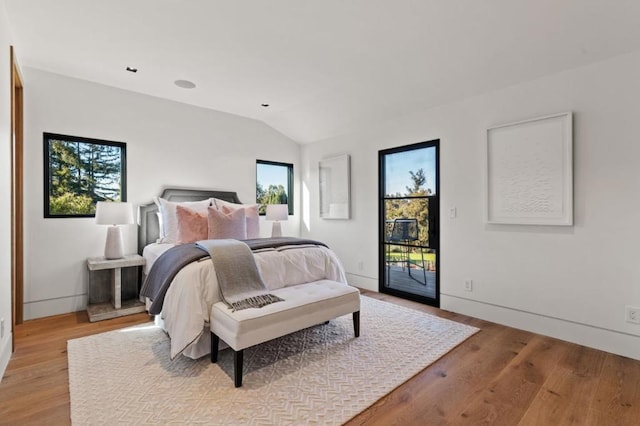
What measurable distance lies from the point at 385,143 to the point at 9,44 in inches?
152

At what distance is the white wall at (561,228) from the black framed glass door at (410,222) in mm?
151

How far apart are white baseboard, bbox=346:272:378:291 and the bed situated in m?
1.30

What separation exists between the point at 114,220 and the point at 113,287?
2.74ft

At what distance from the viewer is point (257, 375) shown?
220cm

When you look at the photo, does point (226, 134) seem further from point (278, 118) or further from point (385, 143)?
point (385, 143)

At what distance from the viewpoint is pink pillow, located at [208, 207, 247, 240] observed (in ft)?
11.5

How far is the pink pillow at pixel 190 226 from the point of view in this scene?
3490mm

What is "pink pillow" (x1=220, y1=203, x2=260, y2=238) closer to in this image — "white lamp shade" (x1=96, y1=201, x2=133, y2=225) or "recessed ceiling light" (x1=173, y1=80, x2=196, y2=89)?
"white lamp shade" (x1=96, y1=201, x2=133, y2=225)

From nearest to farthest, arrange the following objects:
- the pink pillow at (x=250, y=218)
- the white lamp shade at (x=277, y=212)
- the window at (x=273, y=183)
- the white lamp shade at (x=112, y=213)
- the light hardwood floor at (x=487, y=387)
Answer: the light hardwood floor at (x=487, y=387)
the white lamp shade at (x=112, y=213)
the pink pillow at (x=250, y=218)
the white lamp shade at (x=277, y=212)
the window at (x=273, y=183)

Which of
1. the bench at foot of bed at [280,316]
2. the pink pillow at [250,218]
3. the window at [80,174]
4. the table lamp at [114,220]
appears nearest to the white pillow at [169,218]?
the pink pillow at [250,218]

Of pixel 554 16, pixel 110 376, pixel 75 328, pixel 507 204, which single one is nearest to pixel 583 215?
pixel 507 204

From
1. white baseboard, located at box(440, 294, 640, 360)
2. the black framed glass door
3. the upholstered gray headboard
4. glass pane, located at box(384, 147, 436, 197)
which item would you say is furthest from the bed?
glass pane, located at box(384, 147, 436, 197)

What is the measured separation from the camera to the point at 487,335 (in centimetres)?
293

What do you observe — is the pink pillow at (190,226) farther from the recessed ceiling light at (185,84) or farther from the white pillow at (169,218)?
the recessed ceiling light at (185,84)
